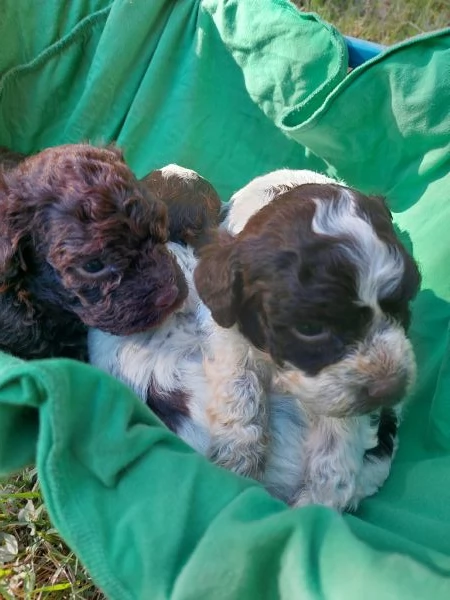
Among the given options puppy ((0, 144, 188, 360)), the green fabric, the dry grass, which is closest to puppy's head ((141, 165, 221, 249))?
puppy ((0, 144, 188, 360))

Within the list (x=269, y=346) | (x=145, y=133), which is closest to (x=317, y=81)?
(x=145, y=133)

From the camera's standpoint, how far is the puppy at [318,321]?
8.07 feet

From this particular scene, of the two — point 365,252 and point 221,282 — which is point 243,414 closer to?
point 221,282

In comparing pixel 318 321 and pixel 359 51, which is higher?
pixel 359 51

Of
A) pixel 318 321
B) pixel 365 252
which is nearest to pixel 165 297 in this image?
pixel 318 321

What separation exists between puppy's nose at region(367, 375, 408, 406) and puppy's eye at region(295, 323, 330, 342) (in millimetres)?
249

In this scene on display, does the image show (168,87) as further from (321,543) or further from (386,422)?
(321,543)

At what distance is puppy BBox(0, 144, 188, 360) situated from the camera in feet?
9.73

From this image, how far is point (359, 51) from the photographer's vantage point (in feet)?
14.2

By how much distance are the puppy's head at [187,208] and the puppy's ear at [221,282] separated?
2.56 ft

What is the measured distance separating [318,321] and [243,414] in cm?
75

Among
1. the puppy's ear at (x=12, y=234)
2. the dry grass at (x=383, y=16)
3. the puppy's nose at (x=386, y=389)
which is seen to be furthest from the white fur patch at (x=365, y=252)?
the dry grass at (x=383, y=16)

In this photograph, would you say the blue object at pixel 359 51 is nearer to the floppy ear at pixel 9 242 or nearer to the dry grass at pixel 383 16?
the dry grass at pixel 383 16

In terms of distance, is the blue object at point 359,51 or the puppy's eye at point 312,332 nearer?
the puppy's eye at point 312,332
